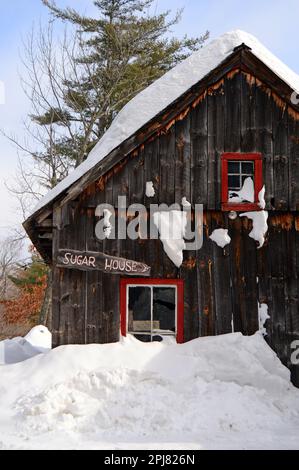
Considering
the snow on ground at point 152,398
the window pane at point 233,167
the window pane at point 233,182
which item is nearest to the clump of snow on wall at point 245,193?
the window pane at point 233,182

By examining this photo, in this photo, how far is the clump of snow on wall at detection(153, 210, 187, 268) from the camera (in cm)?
1020

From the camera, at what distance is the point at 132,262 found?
10125 millimetres

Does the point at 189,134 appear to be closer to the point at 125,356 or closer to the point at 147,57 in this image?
the point at 125,356

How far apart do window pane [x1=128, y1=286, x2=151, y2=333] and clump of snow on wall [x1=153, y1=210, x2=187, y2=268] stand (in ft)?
2.77

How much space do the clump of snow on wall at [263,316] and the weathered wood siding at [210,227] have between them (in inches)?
3.9

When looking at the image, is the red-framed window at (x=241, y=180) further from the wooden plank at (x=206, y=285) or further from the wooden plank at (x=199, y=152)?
the wooden plank at (x=206, y=285)

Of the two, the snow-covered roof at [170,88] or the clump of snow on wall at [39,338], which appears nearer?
the snow-covered roof at [170,88]

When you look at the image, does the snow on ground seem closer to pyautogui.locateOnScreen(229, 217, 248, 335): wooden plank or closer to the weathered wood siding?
pyautogui.locateOnScreen(229, 217, 248, 335): wooden plank

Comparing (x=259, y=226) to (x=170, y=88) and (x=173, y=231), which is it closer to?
(x=173, y=231)

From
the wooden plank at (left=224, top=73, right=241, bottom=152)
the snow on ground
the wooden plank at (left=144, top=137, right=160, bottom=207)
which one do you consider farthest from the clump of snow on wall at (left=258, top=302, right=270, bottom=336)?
the wooden plank at (left=224, top=73, right=241, bottom=152)

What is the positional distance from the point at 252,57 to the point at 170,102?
192 cm

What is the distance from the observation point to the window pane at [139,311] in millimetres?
10156

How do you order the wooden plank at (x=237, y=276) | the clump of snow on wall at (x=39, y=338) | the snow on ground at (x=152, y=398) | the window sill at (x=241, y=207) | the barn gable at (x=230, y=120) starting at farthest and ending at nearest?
the clump of snow on wall at (x=39, y=338) < the window sill at (x=241, y=207) < the barn gable at (x=230, y=120) < the wooden plank at (x=237, y=276) < the snow on ground at (x=152, y=398)

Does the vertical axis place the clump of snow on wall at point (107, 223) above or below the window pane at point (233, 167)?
below
